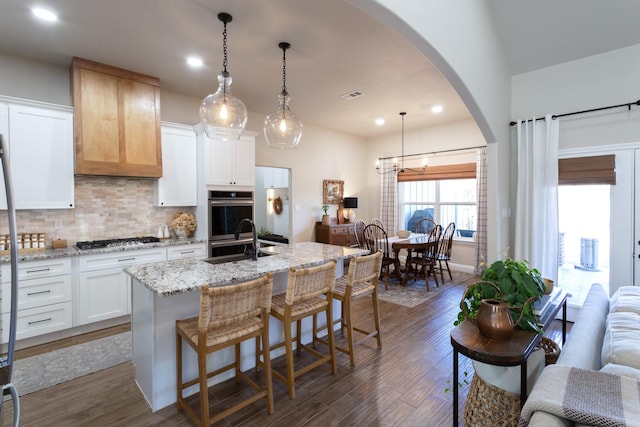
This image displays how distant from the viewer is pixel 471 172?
590 centimetres

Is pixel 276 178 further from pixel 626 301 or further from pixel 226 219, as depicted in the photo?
pixel 626 301

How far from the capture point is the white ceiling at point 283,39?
8.48 feet

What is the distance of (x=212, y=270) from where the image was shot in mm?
2281

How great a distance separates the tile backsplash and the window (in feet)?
15.9

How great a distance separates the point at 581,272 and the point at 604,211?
749 mm

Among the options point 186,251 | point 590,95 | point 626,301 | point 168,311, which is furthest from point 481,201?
point 168,311

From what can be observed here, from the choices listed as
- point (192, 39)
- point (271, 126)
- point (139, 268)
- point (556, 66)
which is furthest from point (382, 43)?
point (139, 268)

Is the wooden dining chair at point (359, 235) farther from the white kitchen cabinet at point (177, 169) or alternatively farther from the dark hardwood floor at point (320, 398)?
the white kitchen cabinet at point (177, 169)

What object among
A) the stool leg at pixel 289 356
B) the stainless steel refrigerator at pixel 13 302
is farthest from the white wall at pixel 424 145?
the stainless steel refrigerator at pixel 13 302

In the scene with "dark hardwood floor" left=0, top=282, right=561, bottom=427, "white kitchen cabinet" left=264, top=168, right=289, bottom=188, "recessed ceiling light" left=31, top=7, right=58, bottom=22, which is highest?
"recessed ceiling light" left=31, top=7, right=58, bottom=22

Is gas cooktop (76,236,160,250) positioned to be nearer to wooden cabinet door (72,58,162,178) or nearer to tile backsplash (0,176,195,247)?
tile backsplash (0,176,195,247)

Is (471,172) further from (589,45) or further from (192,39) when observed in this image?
(192,39)

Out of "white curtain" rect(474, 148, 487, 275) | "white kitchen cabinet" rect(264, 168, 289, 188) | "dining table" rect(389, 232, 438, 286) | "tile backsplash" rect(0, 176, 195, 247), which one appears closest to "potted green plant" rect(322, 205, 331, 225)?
"white kitchen cabinet" rect(264, 168, 289, 188)

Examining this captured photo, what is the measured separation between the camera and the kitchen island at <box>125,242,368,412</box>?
2.05 metres
